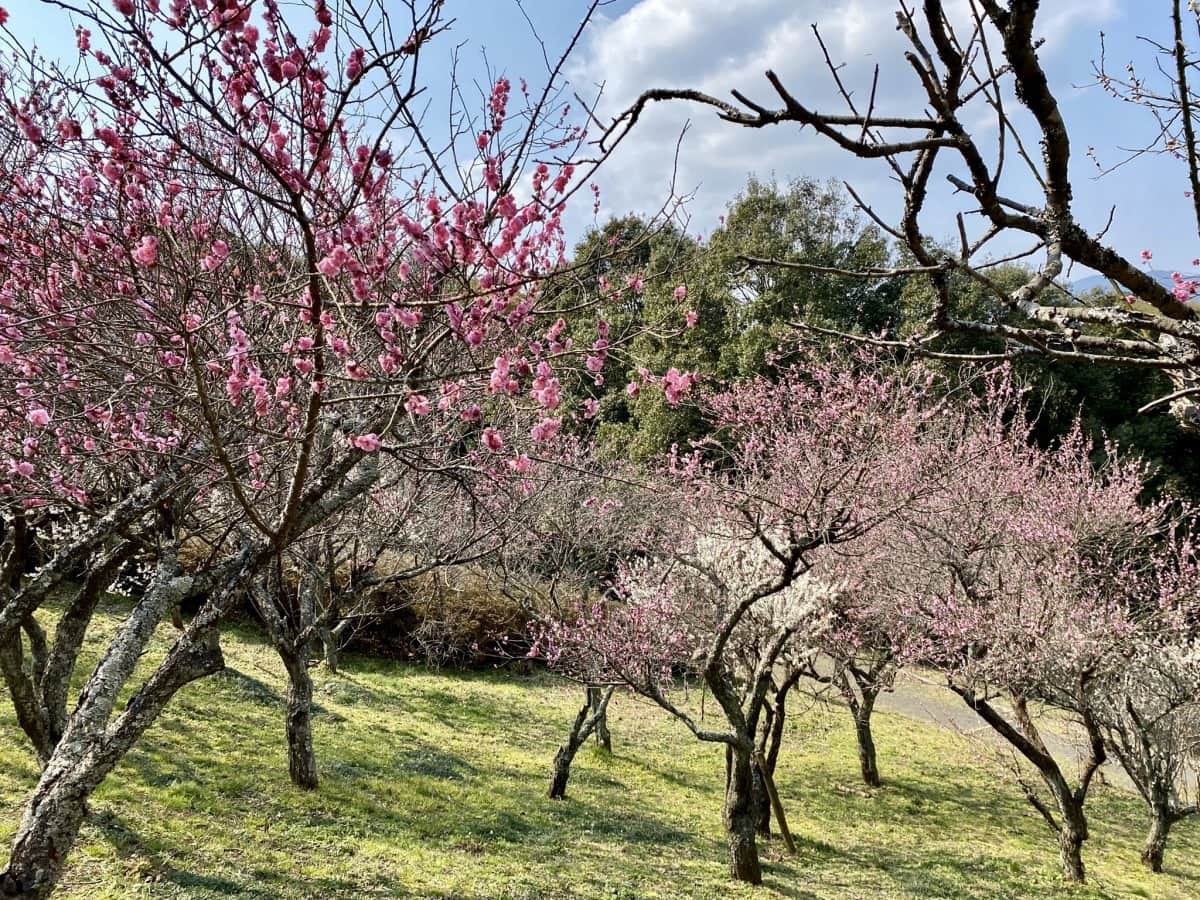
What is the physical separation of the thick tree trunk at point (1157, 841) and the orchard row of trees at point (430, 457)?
5 cm

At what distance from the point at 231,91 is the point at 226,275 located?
1.25 m

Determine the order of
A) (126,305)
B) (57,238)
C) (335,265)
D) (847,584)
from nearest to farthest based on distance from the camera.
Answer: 1. (335,265)
2. (126,305)
3. (57,238)
4. (847,584)

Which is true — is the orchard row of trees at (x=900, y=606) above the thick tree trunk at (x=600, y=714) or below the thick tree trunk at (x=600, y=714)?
above

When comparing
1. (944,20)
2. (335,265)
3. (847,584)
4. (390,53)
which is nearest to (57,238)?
(335,265)

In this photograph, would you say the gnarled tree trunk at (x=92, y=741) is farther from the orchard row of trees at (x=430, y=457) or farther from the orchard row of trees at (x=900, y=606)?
the orchard row of trees at (x=900, y=606)

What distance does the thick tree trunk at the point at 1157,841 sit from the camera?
745cm

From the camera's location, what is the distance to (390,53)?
2.18 meters

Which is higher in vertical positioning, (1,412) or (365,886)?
(1,412)

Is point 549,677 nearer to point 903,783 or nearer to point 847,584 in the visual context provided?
point 903,783

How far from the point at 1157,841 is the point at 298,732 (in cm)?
885

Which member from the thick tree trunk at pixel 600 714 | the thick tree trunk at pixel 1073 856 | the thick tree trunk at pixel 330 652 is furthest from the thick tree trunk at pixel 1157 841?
the thick tree trunk at pixel 330 652

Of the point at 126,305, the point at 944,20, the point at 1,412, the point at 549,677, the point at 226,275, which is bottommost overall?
the point at 549,677

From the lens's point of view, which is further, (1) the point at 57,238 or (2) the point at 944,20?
(1) the point at 57,238

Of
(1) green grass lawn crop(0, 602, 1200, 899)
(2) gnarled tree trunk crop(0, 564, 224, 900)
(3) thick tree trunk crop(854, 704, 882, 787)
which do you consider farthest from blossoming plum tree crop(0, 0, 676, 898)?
(3) thick tree trunk crop(854, 704, 882, 787)
